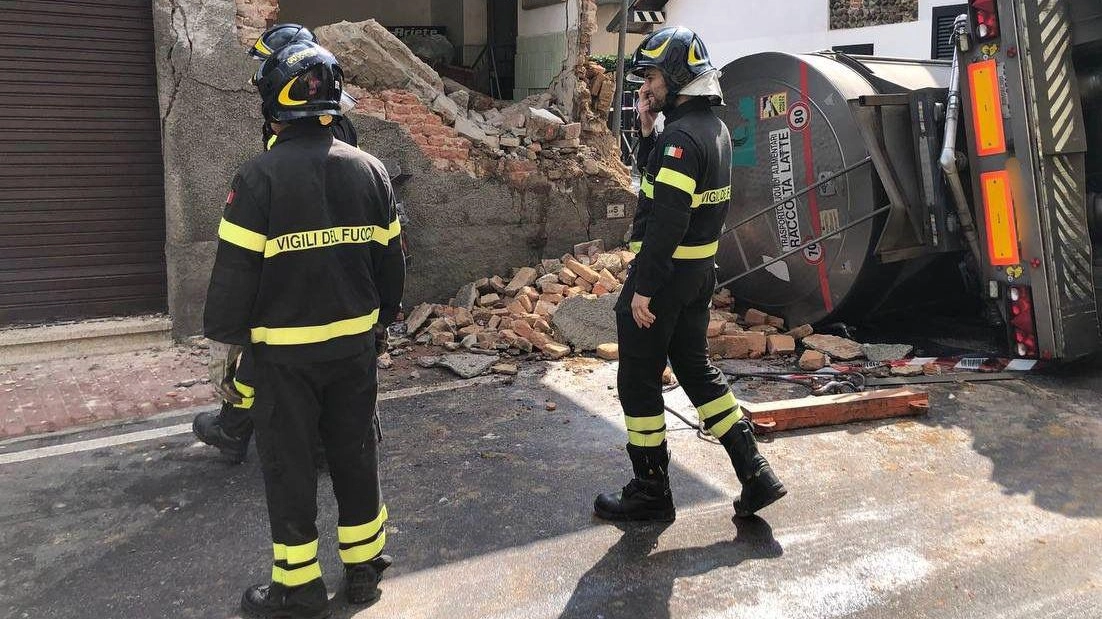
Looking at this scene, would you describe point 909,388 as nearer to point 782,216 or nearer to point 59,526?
point 782,216

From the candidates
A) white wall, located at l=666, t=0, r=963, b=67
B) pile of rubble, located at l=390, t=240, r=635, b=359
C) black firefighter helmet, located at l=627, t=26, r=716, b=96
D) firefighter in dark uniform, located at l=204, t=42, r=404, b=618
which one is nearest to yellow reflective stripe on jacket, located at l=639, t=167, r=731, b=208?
black firefighter helmet, located at l=627, t=26, r=716, b=96

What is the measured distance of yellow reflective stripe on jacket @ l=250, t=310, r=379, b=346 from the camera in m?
2.78

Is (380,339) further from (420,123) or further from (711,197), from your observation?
(420,123)

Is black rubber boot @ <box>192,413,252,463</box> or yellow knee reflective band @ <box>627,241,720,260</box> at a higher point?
yellow knee reflective band @ <box>627,241,720,260</box>

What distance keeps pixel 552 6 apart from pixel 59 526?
6.90 meters

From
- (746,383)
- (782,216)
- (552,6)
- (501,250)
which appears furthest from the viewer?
(552,6)

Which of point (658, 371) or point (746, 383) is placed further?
point (746, 383)

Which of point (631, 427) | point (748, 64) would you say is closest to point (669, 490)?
point (631, 427)

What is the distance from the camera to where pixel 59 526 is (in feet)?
12.0

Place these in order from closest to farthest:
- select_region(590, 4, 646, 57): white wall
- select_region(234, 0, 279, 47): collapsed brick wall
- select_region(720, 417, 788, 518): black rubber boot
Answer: select_region(720, 417, 788, 518): black rubber boot
select_region(234, 0, 279, 47): collapsed brick wall
select_region(590, 4, 646, 57): white wall

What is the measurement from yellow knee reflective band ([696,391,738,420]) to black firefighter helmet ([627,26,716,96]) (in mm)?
1256

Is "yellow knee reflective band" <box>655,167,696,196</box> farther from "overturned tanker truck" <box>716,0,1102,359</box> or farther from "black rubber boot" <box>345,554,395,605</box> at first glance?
"overturned tanker truck" <box>716,0,1102,359</box>

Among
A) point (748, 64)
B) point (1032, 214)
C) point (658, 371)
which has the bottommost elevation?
point (658, 371)

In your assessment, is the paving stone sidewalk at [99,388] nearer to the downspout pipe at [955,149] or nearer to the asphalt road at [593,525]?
the asphalt road at [593,525]
